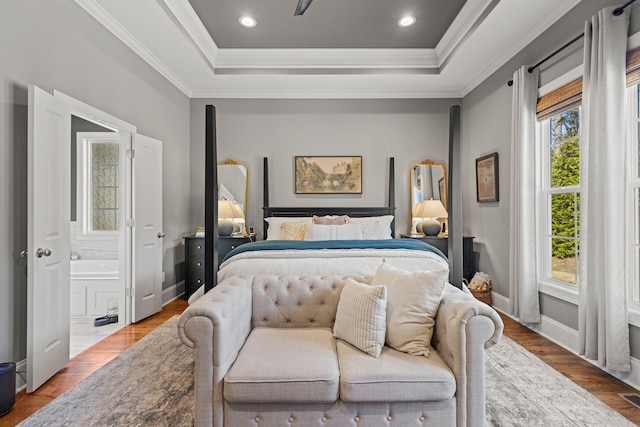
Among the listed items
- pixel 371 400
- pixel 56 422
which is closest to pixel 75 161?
pixel 56 422

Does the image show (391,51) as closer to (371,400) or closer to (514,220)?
(514,220)

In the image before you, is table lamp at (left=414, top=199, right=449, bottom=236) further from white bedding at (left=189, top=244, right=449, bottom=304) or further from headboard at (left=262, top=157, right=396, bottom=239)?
white bedding at (left=189, top=244, right=449, bottom=304)

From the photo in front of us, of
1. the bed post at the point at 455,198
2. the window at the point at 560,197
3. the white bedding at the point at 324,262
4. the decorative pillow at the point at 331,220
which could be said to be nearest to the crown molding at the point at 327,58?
the window at the point at 560,197

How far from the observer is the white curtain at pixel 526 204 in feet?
11.0

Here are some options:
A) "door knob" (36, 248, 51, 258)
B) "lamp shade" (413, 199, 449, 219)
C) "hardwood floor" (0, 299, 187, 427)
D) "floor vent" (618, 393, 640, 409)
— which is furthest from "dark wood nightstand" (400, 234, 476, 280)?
"door knob" (36, 248, 51, 258)

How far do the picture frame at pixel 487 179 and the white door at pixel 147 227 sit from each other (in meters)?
4.06

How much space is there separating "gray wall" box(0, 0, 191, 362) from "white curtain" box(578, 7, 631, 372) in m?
4.05

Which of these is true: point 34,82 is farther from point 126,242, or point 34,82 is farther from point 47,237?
point 126,242

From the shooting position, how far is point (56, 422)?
194 cm

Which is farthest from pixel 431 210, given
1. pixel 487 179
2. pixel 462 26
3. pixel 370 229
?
pixel 462 26

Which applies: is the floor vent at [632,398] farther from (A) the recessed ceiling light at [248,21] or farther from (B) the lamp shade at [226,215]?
(A) the recessed ceiling light at [248,21]

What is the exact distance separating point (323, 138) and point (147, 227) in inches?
107

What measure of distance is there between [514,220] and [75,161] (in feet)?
19.0

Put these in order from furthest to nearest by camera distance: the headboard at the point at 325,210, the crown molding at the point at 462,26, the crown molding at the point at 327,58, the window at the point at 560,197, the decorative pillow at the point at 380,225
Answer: the headboard at the point at 325,210, the crown molding at the point at 327,58, the decorative pillow at the point at 380,225, the crown molding at the point at 462,26, the window at the point at 560,197
